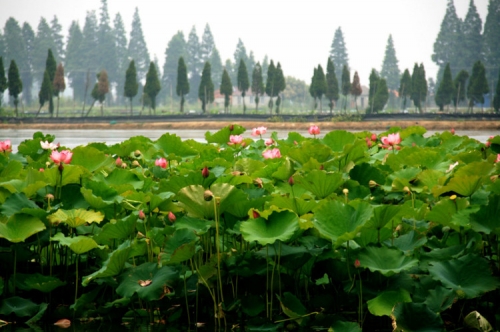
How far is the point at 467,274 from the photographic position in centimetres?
190

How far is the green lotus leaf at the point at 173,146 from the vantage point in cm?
352

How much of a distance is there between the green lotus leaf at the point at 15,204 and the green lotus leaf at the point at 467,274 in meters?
1.34

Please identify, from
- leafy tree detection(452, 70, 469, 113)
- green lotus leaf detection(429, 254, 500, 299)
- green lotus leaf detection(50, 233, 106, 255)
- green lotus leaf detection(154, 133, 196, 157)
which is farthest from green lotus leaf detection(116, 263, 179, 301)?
leafy tree detection(452, 70, 469, 113)

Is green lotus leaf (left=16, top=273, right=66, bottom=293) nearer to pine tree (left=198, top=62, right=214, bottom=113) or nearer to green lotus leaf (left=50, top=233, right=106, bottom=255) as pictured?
green lotus leaf (left=50, top=233, right=106, bottom=255)

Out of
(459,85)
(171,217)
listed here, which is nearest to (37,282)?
(171,217)

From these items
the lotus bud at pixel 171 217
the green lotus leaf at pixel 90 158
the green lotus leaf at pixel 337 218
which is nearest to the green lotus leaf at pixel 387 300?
the green lotus leaf at pixel 337 218

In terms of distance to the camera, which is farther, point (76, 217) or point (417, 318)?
point (76, 217)

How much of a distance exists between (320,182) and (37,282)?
40.8 inches

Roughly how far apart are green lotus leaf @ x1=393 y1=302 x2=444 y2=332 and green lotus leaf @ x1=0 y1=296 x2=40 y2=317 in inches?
49.2

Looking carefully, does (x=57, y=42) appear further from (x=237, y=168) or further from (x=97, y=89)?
(x=237, y=168)

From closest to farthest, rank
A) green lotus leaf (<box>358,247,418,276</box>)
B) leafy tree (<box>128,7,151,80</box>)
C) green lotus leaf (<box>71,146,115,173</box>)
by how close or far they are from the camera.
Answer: green lotus leaf (<box>358,247,418,276</box>) → green lotus leaf (<box>71,146,115,173</box>) → leafy tree (<box>128,7,151,80</box>)

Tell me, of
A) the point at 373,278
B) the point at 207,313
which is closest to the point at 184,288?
the point at 207,313

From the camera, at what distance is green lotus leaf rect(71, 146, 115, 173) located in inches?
110

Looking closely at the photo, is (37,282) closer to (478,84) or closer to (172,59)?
(478,84)
